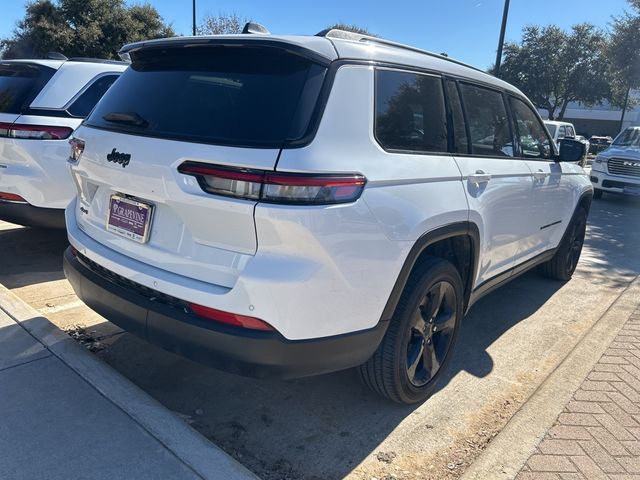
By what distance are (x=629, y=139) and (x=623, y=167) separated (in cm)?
142

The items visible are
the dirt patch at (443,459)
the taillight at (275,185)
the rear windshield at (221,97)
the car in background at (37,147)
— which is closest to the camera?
the taillight at (275,185)

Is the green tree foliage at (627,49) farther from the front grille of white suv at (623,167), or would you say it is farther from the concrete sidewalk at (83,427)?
the concrete sidewalk at (83,427)

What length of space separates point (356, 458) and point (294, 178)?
1.45 meters

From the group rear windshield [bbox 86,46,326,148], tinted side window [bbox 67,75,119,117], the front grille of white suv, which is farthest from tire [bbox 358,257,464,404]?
the front grille of white suv

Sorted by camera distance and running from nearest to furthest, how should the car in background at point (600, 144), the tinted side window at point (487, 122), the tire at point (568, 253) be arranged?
the tinted side window at point (487, 122) < the tire at point (568, 253) < the car in background at point (600, 144)

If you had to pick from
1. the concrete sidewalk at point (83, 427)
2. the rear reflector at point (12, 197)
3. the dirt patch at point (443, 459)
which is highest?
the rear reflector at point (12, 197)

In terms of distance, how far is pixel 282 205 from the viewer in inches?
84.7

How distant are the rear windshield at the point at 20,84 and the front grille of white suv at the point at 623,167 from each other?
11599mm

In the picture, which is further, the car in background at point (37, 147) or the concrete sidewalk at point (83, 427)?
the car in background at point (37, 147)

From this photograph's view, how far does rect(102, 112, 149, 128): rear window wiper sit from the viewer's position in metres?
2.64

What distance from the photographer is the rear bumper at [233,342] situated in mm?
2258

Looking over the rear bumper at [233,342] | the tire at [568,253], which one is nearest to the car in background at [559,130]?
the tire at [568,253]

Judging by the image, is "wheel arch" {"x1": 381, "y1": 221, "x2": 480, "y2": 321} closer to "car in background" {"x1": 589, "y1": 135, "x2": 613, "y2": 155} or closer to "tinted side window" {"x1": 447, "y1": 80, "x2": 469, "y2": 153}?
"tinted side window" {"x1": 447, "y1": 80, "x2": 469, "y2": 153}

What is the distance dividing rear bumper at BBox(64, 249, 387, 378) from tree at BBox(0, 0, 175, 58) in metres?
27.7
